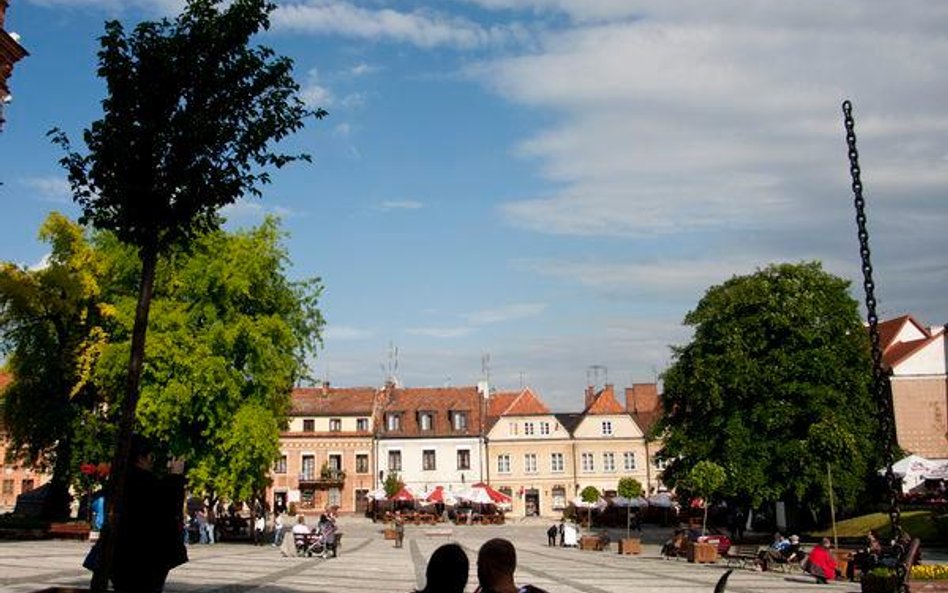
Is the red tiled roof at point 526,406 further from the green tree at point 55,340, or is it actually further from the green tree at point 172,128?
the green tree at point 172,128

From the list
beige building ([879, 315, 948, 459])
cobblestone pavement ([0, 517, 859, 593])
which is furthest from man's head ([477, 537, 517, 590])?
beige building ([879, 315, 948, 459])

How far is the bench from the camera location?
31438 millimetres

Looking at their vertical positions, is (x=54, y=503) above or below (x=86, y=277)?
below

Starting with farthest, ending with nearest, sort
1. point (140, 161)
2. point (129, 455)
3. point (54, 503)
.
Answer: point (54, 503) → point (140, 161) → point (129, 455)

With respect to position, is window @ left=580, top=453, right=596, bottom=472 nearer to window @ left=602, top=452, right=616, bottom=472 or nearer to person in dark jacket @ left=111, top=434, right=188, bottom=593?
window @ left=602, top=452, right=616, bottom=472

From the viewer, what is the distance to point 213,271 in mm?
33688

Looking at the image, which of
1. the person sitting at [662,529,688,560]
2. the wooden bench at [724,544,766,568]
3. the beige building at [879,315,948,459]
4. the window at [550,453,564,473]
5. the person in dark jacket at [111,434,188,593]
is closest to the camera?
the person in dark jacket at [111,434,188,593]

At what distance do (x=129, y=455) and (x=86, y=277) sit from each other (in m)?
29.6

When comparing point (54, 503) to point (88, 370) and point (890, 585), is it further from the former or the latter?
point (890, 585)

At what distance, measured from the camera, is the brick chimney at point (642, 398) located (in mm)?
72625

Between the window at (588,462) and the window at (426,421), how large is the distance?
39.6 ft

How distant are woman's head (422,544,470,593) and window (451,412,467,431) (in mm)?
64277

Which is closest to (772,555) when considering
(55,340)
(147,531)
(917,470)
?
(917,470)

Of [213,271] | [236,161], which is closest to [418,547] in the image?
[213,271]
